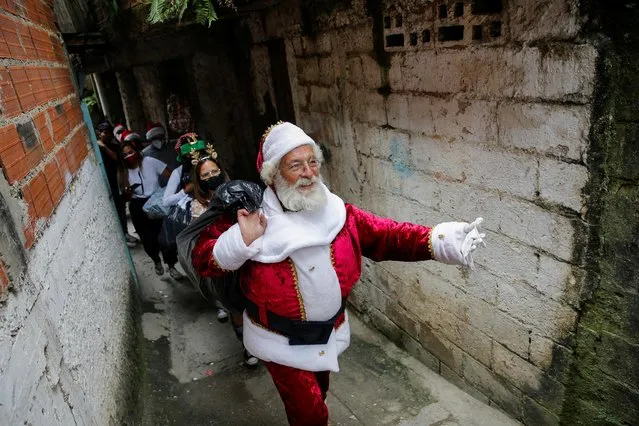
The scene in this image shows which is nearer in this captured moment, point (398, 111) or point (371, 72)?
point (398, 111)

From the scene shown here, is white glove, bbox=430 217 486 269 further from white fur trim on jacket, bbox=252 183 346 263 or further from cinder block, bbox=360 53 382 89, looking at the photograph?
cinder block, bbox=360 53 382 89

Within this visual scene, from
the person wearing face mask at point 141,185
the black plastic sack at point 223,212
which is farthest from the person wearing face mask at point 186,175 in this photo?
the person wearing face mask at point 141,185

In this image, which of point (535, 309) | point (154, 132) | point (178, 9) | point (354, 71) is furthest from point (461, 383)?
point (154, 132)

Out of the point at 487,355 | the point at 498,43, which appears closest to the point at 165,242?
the point at 487,355

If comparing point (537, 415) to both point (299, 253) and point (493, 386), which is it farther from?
point (299, 253)

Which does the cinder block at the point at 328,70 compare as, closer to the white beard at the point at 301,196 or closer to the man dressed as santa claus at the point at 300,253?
the man dressed as santa claus at the point at 300,253

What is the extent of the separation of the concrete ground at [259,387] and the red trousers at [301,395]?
2.34ft

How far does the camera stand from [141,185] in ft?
17.3

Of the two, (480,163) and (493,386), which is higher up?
(480,163)

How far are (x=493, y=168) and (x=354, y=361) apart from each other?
2105 millimetres

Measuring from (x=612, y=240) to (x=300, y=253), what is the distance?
1.49m

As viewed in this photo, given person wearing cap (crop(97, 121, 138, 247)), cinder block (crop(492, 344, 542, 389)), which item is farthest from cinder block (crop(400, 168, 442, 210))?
person wearing cap (crop(97, 121, 138, 247))

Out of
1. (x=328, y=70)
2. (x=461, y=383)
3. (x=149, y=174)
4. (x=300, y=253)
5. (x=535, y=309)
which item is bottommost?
→ (x=461, y=383)

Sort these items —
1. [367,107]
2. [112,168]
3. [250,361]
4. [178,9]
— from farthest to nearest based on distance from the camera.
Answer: [112,168] < [250,361] < [367,107] < [178,9]
